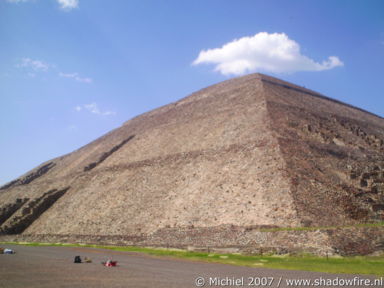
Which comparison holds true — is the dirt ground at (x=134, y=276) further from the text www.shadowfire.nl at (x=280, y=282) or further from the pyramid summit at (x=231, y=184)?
the pyramid summit at (x=231, y=184)

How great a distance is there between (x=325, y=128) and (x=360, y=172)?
941 centimetres

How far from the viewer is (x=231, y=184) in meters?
28.4

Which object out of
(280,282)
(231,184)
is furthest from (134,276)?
(231,184)

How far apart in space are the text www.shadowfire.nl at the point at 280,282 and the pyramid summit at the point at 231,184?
607cm

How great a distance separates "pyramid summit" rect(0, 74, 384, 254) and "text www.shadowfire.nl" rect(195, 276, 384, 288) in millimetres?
6071

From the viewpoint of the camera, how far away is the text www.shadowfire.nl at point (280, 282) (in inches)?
480

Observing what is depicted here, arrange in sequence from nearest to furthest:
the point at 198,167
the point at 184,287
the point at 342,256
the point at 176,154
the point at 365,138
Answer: the point at 184,287 → the point at 342,256 → the point at 198,167 → the point at 176,154 → the point at 365,138

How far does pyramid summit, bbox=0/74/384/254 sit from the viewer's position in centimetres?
2336

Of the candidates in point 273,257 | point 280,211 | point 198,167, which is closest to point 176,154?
point 198,167

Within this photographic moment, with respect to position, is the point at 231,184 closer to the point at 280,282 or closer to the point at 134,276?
the point at 280,282

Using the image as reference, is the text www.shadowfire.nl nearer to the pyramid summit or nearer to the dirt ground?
the dirt ground

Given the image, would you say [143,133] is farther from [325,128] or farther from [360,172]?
[360,172]

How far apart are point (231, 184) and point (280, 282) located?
15932mm

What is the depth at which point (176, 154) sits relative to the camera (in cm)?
3809
